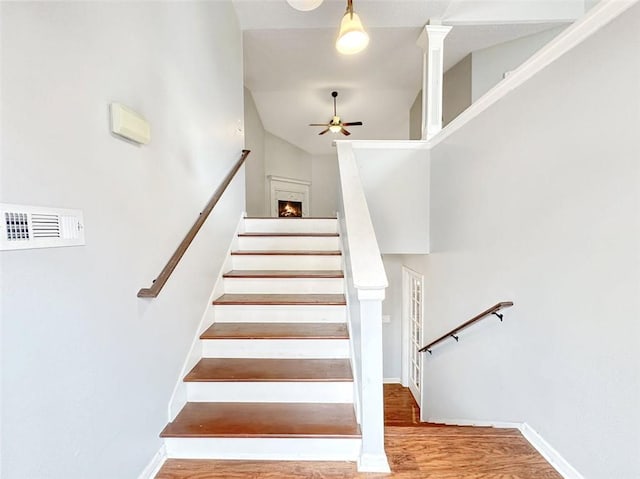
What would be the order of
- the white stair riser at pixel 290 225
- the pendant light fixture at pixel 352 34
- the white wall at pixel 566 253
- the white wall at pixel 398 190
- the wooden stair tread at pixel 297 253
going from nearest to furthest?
the white wall at pixel 566 253, the pendant light fixture at pixel 352 34, the wooden stair tread at pixel 297 253, the white wall at pixel 398 190, the white stair riser at pixel 290 225

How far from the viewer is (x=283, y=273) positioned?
2602 millimetres

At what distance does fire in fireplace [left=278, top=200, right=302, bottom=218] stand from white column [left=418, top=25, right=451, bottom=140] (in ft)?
13.6

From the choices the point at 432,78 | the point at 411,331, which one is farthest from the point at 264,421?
the point at 432,78

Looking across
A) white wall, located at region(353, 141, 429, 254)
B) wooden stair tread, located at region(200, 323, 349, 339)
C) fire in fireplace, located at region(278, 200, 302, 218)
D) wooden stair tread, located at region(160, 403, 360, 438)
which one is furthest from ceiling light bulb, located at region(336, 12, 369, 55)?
fire in fireplace, located at region(278, 200, 302, 218)

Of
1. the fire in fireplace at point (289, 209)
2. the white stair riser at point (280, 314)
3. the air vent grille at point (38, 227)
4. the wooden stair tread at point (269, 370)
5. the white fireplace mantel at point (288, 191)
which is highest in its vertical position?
the white fireplace mantel at point (288, 191)

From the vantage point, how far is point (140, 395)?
135cm

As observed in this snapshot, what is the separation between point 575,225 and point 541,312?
1.49ft

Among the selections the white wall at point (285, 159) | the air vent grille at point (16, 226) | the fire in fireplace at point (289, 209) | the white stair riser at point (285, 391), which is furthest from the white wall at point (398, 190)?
the fire in fireplace at point (289, 209)

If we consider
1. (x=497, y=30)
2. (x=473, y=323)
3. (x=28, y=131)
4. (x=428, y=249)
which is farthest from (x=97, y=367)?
(x=497, y=30)

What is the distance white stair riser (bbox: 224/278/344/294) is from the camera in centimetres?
247

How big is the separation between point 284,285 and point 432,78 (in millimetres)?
2675

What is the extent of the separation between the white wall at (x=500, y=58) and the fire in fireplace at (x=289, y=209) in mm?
4215

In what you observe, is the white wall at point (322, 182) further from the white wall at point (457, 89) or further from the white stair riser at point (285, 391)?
the white stair riser at point (285, 391)

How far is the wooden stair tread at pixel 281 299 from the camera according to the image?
7.30 feet
